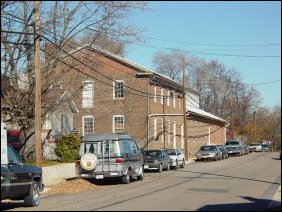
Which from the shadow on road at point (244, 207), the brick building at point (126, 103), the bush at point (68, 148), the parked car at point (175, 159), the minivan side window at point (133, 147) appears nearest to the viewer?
the shadow on road at point (244, 207)

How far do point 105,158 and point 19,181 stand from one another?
25.6 ft

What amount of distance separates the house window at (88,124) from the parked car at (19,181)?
29470 millimetres

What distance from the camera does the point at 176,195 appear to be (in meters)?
15.8

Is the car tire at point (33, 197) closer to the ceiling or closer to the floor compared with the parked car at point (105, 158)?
closer to the floor

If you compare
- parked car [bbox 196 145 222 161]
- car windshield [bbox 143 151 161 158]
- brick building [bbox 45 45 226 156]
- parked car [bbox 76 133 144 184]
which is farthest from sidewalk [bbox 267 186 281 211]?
parked car [bbox 196 145 222 161]

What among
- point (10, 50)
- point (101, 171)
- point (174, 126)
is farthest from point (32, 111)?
point (174, 126)

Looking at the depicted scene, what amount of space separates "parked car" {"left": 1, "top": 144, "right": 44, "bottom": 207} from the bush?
49.2 feet

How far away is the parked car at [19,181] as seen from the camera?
493 inches

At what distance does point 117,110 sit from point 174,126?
8453 mm

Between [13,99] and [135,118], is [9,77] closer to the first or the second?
[13,99]

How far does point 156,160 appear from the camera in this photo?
2902cm

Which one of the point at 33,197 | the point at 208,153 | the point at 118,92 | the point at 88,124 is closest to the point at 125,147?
the point at 33,197

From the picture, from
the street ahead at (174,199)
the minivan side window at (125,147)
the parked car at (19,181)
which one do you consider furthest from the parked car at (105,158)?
the parked car at (19,181)

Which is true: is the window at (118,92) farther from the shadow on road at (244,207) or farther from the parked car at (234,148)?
the shadow on road at (244,207)
